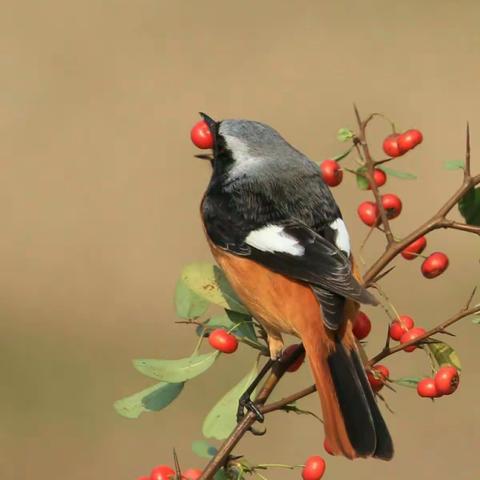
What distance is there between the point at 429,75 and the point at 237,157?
1002 centimetres

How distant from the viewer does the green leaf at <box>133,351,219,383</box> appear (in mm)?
2791

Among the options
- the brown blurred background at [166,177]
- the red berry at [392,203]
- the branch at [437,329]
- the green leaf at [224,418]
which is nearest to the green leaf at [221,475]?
the green leaf at [224,418]

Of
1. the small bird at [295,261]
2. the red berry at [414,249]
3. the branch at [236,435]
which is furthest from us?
the red berry at [414,249]

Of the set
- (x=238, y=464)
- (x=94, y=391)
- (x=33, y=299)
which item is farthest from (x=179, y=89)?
(x=238, y=464)

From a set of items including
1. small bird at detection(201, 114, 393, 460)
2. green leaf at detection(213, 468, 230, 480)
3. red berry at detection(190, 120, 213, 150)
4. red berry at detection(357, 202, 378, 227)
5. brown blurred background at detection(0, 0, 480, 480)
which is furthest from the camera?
brown blurred background at detection(0, 0, 480, 480)

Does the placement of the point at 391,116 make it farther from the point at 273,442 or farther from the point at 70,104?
the point at 273,442

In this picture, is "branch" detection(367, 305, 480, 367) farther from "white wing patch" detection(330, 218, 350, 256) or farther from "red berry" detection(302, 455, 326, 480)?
"white wing patch" detection(330, 218, 350, 256)

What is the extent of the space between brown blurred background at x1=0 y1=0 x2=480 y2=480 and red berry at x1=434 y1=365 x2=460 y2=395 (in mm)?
4493

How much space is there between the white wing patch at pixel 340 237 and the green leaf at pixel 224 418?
2.17ft

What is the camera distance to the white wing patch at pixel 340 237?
350 cm

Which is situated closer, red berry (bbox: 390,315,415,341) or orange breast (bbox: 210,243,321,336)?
red berry (bbox: 390,315,415,341)

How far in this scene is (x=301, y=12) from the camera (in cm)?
1548

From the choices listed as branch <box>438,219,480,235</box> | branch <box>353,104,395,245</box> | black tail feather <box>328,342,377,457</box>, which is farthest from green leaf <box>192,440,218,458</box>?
branch <box>438,219,480,235</box>

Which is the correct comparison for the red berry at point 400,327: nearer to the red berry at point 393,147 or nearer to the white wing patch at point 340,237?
the white wing patch at point 340,237
